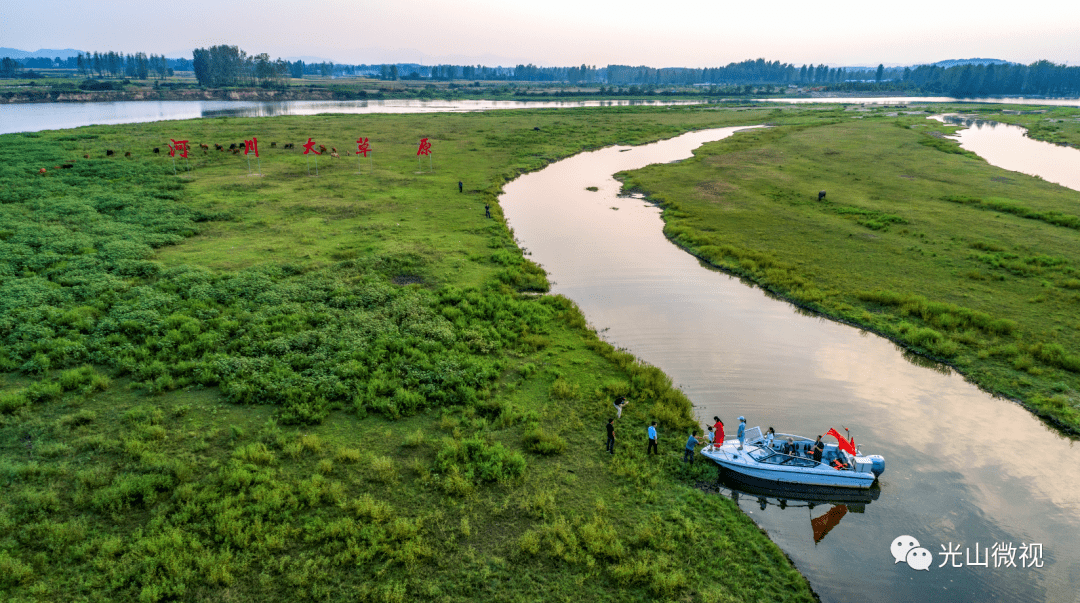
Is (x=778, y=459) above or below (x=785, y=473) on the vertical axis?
above

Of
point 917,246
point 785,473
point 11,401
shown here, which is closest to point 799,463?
point 785,473

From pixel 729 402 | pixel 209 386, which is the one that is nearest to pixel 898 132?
pixel 729 402

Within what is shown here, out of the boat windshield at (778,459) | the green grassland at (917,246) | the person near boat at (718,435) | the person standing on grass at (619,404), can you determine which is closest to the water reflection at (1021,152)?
the green grassland at (917,246)

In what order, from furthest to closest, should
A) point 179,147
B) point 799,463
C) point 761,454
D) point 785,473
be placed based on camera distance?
point 179,147 → point 761,454 → point 799,463 → point 785,473

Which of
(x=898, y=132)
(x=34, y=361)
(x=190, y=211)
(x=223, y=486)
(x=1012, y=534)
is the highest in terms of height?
(x=898, y=132)

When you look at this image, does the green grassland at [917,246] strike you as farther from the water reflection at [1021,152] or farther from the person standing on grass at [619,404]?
the person standing on grass at [619,404]

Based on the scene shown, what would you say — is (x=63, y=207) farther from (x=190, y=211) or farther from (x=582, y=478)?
(x=582, y=478)

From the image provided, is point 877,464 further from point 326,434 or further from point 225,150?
point 225,150

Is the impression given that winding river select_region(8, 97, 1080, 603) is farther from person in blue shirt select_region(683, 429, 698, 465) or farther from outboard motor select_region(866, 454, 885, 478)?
person in blue shirt select_region(683, 429, 698, 465)
